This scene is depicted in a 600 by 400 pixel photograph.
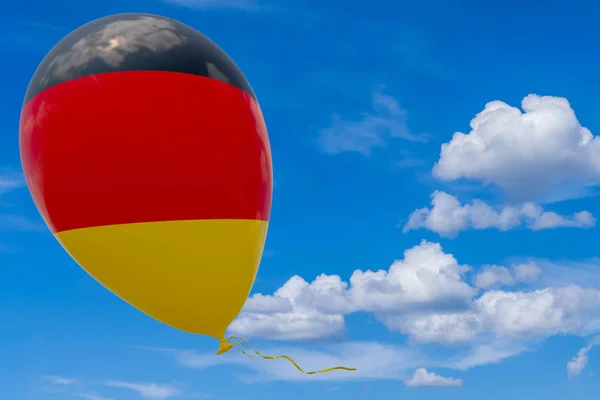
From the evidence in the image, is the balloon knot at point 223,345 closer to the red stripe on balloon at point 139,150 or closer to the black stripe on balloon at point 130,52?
the red stripe on balloon at point 139,150

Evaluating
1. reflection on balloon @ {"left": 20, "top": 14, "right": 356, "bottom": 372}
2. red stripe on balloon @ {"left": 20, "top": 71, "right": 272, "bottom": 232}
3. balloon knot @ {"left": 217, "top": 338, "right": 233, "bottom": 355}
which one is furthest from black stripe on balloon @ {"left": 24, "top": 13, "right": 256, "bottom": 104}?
balloon knot @ {"left": 217, "top": 338, "right": 233, "bottom": 355}

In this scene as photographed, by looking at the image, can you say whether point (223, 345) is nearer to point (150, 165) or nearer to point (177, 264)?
point (177, 264)

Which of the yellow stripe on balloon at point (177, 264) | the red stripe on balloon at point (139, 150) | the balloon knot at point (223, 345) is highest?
the red stripe on balloon at point (139, 150)

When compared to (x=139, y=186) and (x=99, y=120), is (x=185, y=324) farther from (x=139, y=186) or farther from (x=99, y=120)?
(x=99, y=120)

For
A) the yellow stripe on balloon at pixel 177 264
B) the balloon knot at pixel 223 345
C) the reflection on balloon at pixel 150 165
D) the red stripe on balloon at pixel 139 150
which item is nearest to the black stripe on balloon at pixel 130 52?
the reflection on balloon at pixel 150 165

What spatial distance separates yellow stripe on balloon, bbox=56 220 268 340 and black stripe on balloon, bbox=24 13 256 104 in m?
2.42

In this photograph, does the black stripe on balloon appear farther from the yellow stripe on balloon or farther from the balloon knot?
the balloon knot

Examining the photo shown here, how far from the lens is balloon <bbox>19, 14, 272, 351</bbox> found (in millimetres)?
10172

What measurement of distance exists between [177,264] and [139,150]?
1.81m

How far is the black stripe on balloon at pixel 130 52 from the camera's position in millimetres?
10531

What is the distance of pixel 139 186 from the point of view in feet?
33.3

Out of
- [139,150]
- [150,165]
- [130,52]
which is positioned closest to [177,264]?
[150,165]

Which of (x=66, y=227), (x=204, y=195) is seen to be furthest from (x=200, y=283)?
(x=66, y=227)

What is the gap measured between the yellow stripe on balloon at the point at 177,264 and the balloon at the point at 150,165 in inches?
0.7
